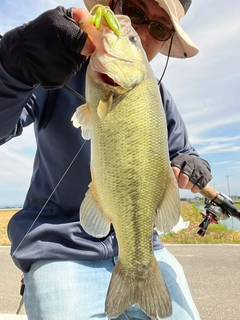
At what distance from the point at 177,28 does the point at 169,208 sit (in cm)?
136

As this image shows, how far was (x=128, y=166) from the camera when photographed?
1.84 m

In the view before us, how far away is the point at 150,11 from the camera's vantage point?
Result: 2.61 m

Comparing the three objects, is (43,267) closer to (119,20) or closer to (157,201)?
(157,201)

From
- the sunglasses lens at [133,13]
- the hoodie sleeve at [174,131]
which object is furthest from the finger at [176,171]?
the sunglasses lens at [133,13]

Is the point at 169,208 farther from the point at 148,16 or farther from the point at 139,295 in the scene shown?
the point at 148,16

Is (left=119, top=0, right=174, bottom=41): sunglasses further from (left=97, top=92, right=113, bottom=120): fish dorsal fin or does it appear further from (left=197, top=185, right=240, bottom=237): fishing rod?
(left=197, top=185, right=240, bottom=237): fishing rod

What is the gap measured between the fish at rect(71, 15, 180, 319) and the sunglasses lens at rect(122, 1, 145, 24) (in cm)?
71

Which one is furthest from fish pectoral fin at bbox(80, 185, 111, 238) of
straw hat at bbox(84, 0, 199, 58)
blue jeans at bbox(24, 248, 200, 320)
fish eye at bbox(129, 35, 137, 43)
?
straw hat at bbox(84, 0, 199, 58)

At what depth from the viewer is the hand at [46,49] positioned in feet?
5.96

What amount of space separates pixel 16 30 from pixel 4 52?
14 centimetres

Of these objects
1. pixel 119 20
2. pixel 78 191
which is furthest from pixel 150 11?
pixel 78 191

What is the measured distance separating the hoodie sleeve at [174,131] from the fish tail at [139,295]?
52.7 inches

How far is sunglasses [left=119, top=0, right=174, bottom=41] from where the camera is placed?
256 centimetres

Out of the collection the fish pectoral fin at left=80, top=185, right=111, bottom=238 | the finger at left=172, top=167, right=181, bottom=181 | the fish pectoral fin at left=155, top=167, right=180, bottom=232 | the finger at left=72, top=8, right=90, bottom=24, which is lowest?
the finger at left=172, top=167, right=181, bottom=181
